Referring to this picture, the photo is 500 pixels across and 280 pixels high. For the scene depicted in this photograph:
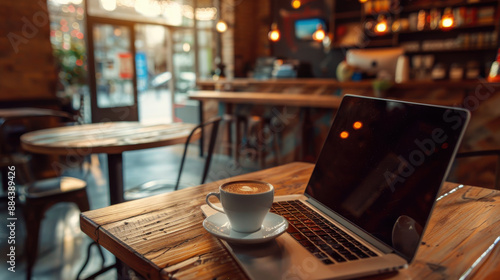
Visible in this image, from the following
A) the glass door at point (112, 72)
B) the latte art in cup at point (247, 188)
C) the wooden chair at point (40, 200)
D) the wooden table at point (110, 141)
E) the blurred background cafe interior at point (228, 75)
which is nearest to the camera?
the latte art in cup at point (247, 188)

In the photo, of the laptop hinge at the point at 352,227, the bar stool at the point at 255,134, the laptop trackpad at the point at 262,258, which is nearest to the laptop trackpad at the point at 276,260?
the laptop trackpad at the point at 262,258

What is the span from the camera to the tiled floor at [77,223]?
80.3 inches

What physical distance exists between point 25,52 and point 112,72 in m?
1.69

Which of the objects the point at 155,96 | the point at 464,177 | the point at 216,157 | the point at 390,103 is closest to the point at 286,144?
the point at 216,157

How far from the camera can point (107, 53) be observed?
5.82 metres

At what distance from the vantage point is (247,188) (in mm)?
641

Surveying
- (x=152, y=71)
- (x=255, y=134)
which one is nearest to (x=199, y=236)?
(x=255, y=134)

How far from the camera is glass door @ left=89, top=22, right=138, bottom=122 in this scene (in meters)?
5.66

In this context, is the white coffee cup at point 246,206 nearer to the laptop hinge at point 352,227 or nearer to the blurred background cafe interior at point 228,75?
the laptop hinge at point 352,227

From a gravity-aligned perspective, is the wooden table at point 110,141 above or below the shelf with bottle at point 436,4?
below

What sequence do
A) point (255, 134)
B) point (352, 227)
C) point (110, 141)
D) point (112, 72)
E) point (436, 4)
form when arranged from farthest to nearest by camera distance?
point (112, 72), point (436, 4), point (255, 134), point (110, 141), point (352, 227)

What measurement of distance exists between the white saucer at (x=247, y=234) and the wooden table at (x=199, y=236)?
0.08ft

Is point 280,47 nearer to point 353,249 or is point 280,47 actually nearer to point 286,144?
point 286,144

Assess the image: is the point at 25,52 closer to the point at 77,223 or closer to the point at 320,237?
the point at 77,223
